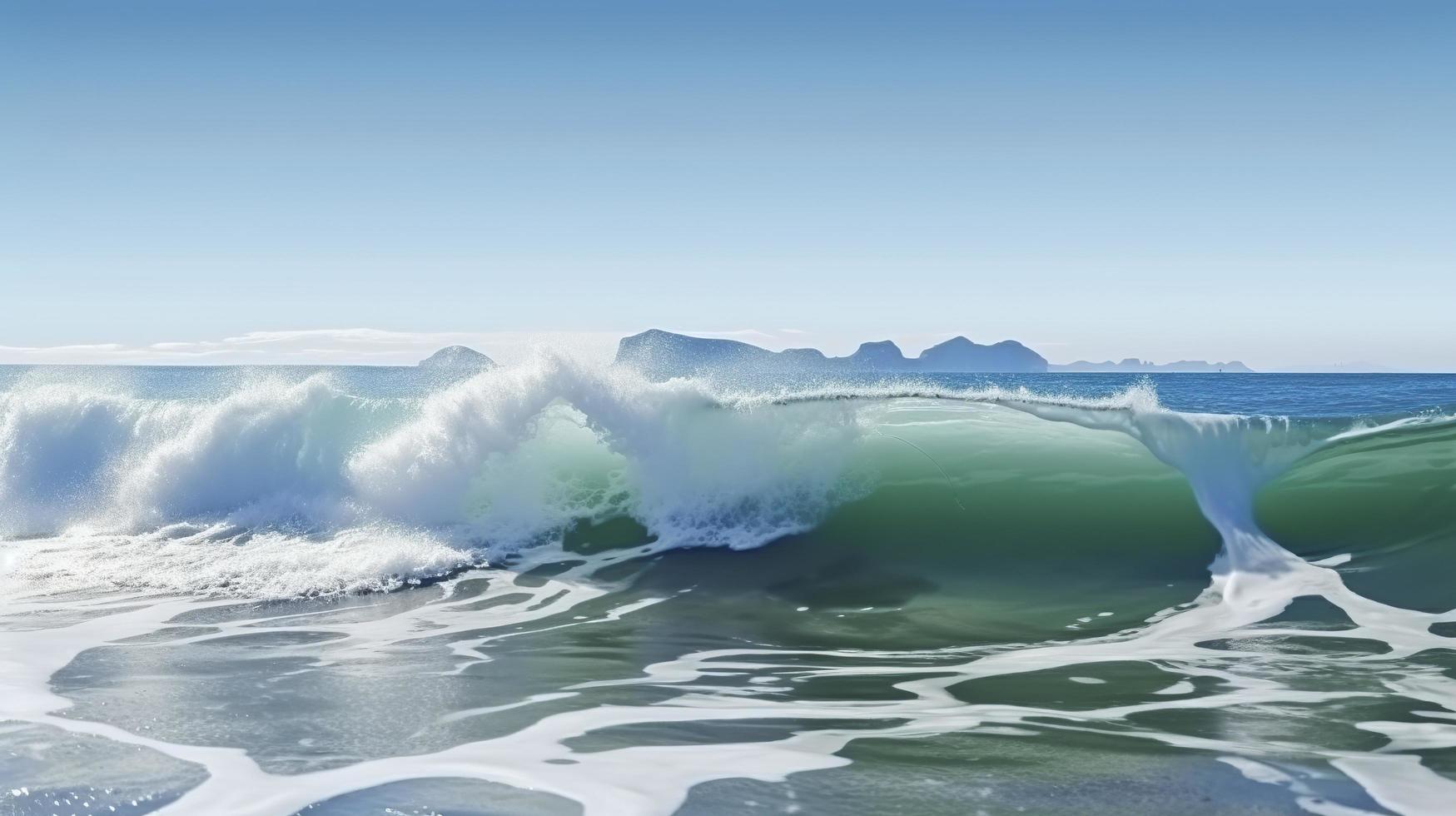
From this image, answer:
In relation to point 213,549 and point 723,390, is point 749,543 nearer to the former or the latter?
point 723,390

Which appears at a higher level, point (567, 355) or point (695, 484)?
point (567, 355)

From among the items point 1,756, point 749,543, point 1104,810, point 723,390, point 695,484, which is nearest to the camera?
point 1104,810

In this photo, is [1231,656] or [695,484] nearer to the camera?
[1231,656]

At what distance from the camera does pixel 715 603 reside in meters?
10.8

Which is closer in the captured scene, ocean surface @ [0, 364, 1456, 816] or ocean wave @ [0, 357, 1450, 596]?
ocean surface @ [0, 364, 1456, 816]

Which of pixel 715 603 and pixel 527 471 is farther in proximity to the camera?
pixel 527 471

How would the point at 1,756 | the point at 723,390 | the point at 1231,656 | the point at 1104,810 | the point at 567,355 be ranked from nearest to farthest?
the point at 1104,810 < the point at 1,756 < the point at 1231,656 < the point at 567,355 < the point at 723,390

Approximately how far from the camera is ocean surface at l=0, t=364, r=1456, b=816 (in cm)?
528

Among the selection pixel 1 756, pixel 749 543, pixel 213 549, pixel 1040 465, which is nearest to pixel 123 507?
pixel 213 549

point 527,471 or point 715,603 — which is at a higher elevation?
point 527,471

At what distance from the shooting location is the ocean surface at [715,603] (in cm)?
528

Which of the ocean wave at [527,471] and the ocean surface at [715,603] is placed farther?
the ocean wave at [527,471]

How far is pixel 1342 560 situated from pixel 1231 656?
4530 mm

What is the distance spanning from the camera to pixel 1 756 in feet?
17.8
